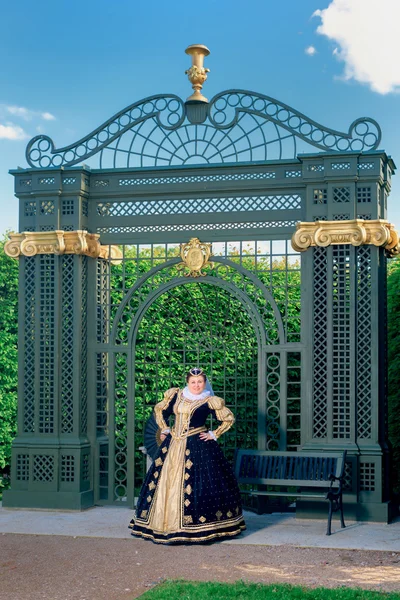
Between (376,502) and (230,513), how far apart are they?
1.60m

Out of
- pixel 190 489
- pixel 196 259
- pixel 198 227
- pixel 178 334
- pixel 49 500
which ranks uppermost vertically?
pixel 198 227

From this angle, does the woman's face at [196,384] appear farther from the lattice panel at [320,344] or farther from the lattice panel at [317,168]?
the lattice panel at [317,168]

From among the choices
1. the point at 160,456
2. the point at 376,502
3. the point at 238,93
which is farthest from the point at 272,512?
the point at 238,93

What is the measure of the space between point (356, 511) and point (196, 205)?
345 cm

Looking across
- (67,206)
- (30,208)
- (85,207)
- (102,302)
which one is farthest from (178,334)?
(30,208)

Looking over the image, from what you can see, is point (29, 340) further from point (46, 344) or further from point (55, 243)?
point (55, 243)

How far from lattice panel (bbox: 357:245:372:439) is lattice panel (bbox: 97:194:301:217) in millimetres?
923

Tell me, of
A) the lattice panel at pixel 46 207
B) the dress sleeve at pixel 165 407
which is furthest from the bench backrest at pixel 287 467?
the lattice panel at pixel 46 207

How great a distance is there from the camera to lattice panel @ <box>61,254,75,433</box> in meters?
9.52

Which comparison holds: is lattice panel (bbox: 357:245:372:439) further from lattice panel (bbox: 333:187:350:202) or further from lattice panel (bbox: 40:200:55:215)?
lattice panel (bbox: 40:200:55:215)

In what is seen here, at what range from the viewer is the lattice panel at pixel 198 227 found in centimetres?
926

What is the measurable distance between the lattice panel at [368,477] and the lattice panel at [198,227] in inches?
98.1

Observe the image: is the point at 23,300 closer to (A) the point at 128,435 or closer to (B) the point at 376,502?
(A) the point at 128,435

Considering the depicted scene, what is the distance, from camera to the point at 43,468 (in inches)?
373
